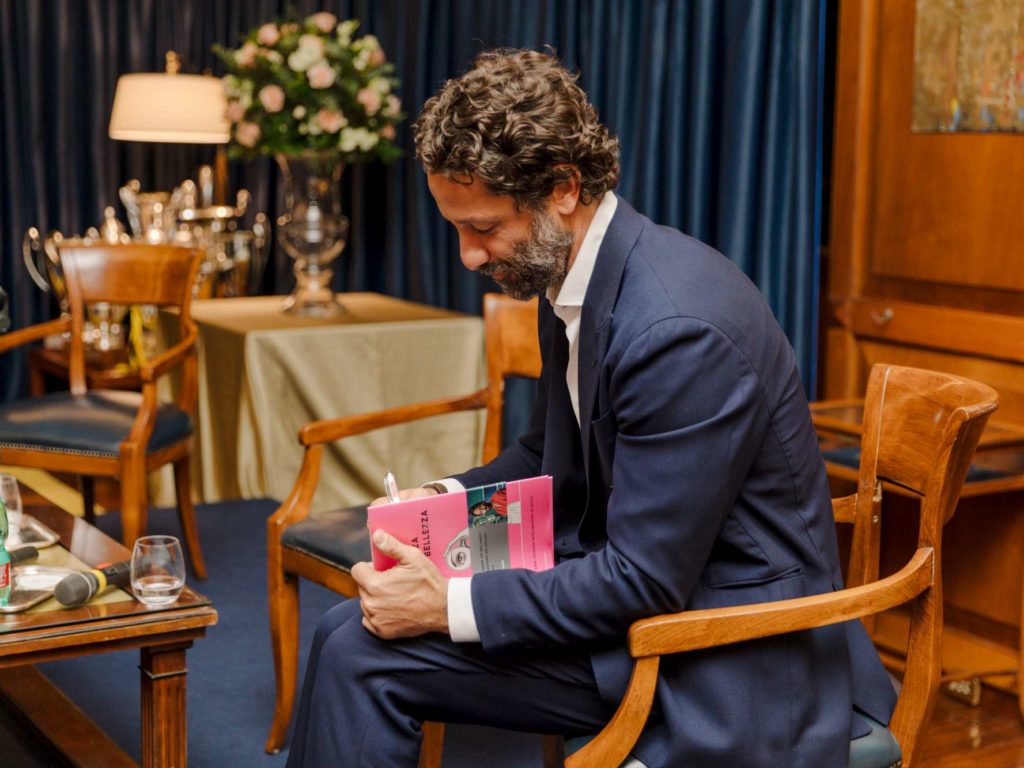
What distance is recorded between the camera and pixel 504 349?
117 inches

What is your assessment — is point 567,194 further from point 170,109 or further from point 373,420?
point 170,109

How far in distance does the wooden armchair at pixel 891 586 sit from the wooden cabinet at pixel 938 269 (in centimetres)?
85

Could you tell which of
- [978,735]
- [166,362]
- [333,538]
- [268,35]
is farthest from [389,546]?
[268,35]

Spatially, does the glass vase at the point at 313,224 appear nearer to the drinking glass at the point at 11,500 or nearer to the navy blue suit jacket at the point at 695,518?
the drinking glass at the point at 11,500

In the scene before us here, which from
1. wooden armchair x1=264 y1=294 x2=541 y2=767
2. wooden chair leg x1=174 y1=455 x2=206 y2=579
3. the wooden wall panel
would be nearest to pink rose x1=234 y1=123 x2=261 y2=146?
wooden chair leg x1=174 y1=455 x2=206 y2=579

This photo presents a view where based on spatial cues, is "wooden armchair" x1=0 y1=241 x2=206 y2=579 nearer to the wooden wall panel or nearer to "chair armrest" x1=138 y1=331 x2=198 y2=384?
"chair armrest" x1=138 y1=331 x2=198 y2=384

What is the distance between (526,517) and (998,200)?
1620 millimetres

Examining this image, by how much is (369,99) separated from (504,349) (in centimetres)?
162

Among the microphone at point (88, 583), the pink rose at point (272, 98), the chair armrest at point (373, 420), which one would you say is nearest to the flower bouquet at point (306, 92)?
the pink rose at point (272, 98)

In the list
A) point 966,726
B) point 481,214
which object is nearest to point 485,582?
point 481,214

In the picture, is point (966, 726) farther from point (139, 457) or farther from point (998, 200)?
point (139, 457)

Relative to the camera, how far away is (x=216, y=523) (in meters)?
4.24

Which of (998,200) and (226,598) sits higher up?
(998,200)

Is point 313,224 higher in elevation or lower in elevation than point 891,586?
higher
